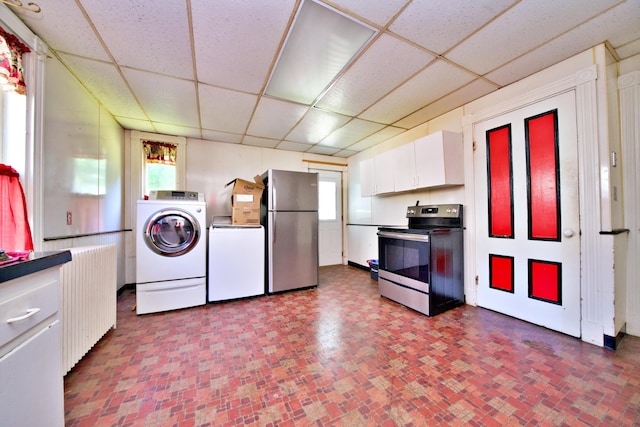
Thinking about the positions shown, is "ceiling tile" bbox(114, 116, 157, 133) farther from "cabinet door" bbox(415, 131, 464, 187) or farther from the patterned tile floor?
"cabinet door" bbox(415, 131, 464, 187)

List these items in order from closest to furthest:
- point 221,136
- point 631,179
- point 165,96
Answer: point 631,179 → point 165,96 → point 221,136

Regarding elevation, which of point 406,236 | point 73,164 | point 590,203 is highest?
point 73,164

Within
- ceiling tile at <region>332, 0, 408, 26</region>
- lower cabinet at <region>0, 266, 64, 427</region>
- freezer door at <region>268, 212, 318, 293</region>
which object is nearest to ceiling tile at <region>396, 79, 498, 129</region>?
ceiling tile at <region>332, 0, 408, 26</region>

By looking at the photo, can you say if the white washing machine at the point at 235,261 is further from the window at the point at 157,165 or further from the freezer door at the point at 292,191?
the window at the point at 157,165

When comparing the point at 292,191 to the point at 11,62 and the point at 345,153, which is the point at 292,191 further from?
the point at 11,62

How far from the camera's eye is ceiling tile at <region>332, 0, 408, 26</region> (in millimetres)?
1432

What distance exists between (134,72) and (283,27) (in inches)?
61.4

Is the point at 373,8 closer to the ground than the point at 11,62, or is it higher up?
higher up

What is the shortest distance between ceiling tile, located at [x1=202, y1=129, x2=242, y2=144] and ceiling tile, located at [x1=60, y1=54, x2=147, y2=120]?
2.75 feet

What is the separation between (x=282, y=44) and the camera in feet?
5.87

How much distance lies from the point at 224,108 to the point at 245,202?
1215 millimetres

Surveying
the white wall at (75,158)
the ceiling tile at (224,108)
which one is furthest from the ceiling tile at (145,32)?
the white wall at (75,158)

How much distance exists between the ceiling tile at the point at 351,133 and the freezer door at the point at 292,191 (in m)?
0.84

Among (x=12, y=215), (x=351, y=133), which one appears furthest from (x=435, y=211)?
(x=12, y=215)
